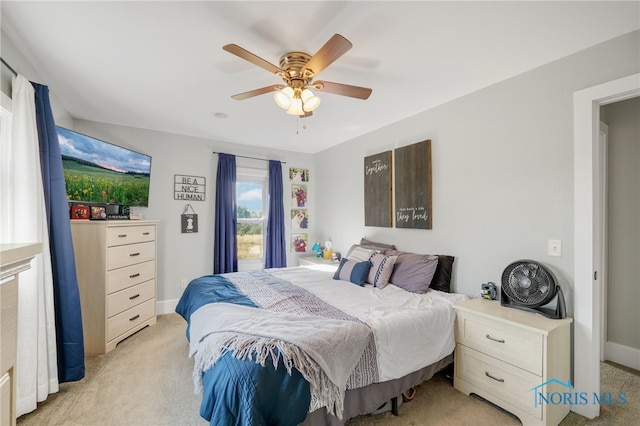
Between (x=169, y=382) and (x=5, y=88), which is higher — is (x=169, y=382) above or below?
below

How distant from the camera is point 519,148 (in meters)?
2.26

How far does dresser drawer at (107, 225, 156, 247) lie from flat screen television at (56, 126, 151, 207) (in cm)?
40

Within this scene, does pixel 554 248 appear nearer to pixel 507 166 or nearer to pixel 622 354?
pixel 507 166

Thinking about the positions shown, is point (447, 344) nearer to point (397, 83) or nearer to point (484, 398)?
point (484, 398)

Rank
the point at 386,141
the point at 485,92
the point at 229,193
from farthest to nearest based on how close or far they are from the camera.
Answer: the point at 229,193 < the point at 386,141 < the point at 485,92

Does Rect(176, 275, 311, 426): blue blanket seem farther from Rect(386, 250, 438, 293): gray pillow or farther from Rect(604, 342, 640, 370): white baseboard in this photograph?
Answer: Rect(604, 342, 640, 370): white baseboard

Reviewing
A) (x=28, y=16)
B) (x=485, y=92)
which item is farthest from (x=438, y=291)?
(x=28, y=16)

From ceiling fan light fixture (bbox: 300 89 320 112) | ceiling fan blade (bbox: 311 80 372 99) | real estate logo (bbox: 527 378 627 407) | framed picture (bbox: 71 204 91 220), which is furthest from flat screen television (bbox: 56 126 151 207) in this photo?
real estate logo (bbox: 527 378 627 407)

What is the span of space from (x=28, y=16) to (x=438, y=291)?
3523 millimetres

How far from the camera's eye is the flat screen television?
8.59 feet

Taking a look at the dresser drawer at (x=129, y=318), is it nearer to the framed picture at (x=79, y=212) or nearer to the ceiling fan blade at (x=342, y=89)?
the framed picture at (x=79, y=212)

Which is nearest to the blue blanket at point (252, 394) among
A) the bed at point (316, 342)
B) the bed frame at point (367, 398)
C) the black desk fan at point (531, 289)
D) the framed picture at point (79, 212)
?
the bed at point (316, 342)

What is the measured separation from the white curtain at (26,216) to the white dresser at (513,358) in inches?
117

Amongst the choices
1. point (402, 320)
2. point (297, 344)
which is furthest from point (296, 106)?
point (402, 320)
